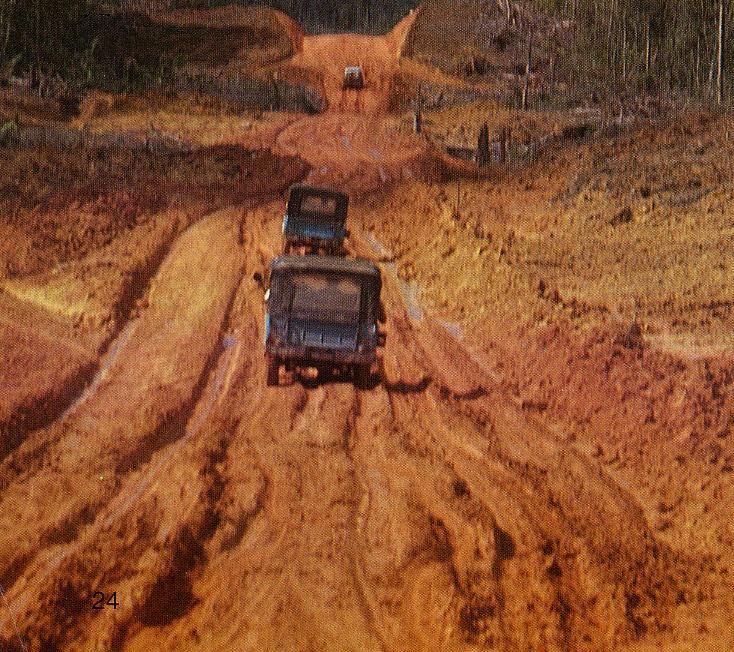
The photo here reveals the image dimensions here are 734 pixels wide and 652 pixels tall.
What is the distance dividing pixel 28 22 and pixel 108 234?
1092 inches

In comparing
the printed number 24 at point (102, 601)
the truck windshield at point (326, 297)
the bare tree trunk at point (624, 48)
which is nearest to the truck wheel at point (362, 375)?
the truck windshield at point (326, 297)

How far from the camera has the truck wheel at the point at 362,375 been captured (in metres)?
13.7

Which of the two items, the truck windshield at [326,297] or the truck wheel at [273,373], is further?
the truck windshield at [326,297]

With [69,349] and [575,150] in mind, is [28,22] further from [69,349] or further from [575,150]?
[69,349]

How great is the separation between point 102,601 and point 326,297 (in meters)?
6.61

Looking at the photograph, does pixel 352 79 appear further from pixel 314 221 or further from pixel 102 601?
pixel 102 601

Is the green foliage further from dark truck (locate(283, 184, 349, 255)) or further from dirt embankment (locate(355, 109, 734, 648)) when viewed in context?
dark truck (locate(283, 184, 349, 255))

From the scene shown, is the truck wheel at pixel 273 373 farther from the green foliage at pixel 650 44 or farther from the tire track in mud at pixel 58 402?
the green foliage at pixel 650 44

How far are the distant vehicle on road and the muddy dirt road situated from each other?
33857mm

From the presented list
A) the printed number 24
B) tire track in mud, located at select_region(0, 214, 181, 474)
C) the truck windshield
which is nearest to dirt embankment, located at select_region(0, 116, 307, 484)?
tire track in mud, located at select_region(0, 214, 181, 474)

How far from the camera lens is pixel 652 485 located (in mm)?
11508

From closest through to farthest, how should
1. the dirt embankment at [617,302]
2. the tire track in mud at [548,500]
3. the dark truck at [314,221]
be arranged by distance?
the tire track in mud at [548,500], the dirt embankment at [617,302], the dark truck at [314,221]

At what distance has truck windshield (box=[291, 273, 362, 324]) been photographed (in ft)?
45.2

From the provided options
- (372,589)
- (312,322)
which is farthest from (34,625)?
(312,322)
